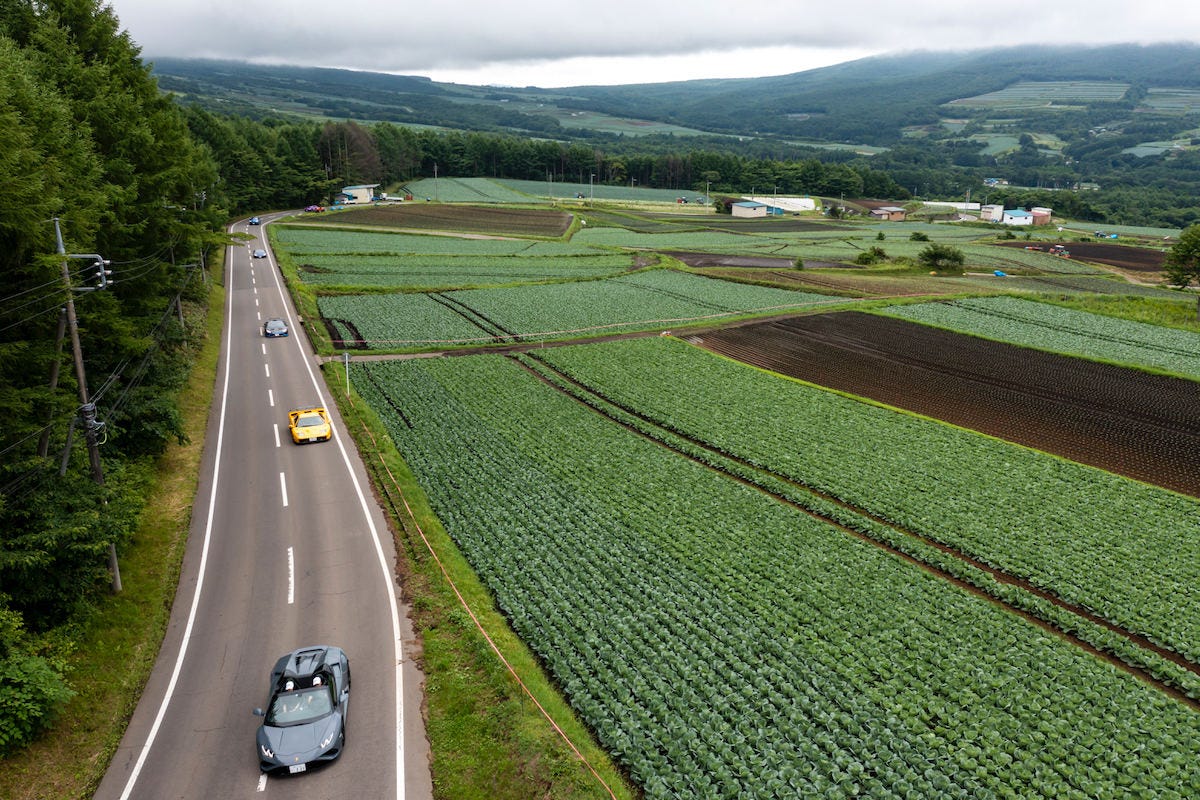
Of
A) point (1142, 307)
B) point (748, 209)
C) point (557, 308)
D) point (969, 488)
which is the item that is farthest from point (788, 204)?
point (969, 488)

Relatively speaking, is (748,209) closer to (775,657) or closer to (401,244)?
(401,244)

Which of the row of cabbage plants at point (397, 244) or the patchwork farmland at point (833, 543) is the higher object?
the row of cabbage plants at point (397, 244)

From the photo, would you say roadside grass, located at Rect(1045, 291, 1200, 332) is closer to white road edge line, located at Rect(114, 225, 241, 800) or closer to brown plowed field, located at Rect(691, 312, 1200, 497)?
brown plowed field, located at Rect(691, 312, 1200, 497)

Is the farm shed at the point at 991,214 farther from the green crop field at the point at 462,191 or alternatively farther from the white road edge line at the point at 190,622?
the white road edge line at the point at 190,622

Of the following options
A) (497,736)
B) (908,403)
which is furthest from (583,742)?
(908,403)

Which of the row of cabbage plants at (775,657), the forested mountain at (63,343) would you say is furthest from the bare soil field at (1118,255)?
the forested mountain at (63,343)

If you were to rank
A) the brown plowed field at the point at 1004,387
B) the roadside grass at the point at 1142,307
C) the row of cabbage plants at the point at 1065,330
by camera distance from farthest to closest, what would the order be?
1. the roadside grass at the point at 1142,307
2. the row of cabbage plants at the point at 1065,330
3. the brown plowed field at the point at 1004,387

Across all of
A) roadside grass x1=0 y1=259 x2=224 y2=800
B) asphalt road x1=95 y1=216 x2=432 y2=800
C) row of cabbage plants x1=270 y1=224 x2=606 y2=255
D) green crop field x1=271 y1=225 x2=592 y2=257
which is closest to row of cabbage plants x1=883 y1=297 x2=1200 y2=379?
green crop field x1=271 y1=225 x2=592 y2=257
